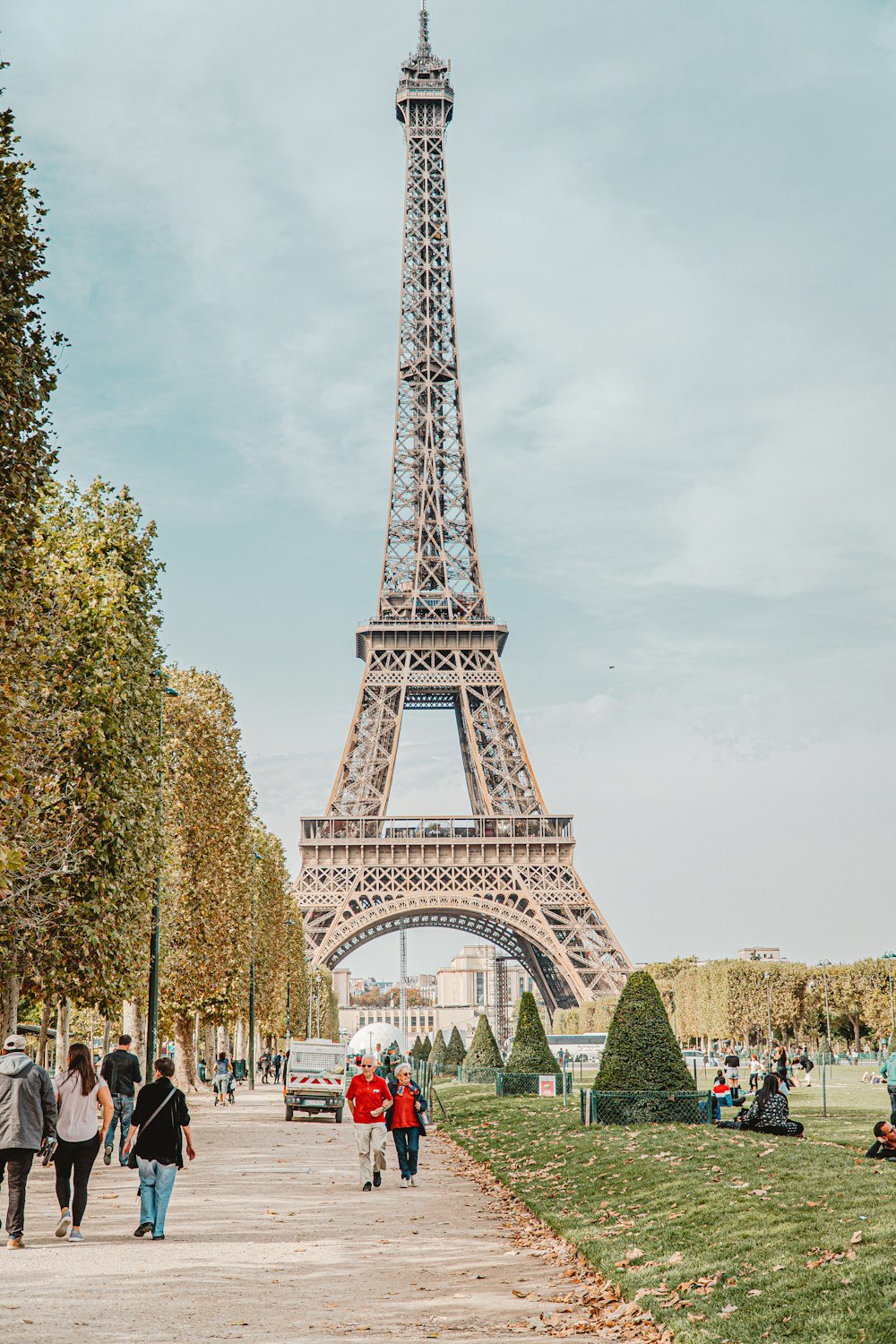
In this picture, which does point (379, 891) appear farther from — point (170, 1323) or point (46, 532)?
point (170, 1323)

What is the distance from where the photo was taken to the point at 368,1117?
18.3m

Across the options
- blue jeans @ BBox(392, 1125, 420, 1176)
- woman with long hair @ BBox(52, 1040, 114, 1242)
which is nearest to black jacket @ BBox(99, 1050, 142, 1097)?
blue jeans @ BBox(392, 1125, 420, 1176)

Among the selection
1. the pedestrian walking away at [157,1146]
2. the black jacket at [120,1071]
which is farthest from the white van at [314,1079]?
the pedestrian walking away at [157,1146]

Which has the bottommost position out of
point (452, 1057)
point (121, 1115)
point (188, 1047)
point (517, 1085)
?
point (452, 1057)

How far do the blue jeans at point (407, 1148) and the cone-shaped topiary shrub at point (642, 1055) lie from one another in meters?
5.52

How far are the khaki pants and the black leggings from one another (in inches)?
225

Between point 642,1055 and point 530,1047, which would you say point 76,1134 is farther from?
point 530,1047

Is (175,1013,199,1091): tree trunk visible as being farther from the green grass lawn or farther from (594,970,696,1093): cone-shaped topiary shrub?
the green grass lawn

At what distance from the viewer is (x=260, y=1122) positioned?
108 ft

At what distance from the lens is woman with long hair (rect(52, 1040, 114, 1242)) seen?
13.0 meters

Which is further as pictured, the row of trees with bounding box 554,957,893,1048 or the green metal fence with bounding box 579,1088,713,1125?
the row of trees with bounding box 554,957,893,1048

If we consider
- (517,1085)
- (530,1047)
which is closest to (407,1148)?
(517,1085)

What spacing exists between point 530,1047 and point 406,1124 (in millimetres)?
22961

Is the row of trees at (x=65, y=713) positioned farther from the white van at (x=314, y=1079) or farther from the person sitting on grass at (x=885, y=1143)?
the person sitting on grass at (x=885, y=1143)
